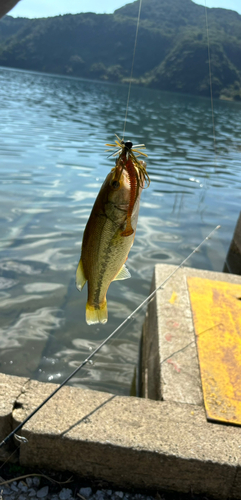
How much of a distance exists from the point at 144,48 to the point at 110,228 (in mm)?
169512

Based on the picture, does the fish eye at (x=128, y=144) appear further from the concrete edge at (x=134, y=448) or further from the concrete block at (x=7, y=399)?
the concrete block at (x=7, y=399)

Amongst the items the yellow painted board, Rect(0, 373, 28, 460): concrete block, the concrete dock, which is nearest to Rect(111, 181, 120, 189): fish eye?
the concrete dock

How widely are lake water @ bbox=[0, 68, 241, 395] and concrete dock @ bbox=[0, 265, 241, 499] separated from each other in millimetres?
1737

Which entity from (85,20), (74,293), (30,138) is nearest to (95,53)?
(85,20)

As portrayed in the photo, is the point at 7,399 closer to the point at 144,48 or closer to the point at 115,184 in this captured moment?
the point at 115,184

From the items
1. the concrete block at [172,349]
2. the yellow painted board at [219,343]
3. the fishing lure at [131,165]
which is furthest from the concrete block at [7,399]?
the fishing lure at [131,165]

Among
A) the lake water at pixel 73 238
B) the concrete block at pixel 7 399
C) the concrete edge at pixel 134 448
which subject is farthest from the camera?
the lake water at pixel 73 238

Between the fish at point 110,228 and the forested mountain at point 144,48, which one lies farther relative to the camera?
the forested mountain at point 144,48

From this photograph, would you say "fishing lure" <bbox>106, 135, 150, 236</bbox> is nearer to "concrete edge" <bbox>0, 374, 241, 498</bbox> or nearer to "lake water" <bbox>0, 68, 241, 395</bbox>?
"concrete edge" <bbox>0, 374, 241, 498</bbox>

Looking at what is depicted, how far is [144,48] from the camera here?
152 metres

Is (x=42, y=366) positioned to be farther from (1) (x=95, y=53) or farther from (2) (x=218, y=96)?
(1) (x=95, y=53)

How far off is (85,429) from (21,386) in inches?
29.3

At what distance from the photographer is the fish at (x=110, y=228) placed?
1.44 metres

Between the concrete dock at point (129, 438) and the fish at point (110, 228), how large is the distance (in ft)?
4.82
